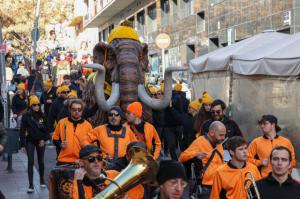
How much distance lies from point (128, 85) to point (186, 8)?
23.1m

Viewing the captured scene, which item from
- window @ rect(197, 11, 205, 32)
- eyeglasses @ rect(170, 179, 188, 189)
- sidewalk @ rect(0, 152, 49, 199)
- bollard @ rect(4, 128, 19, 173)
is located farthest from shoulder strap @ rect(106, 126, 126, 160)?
window @ rect(197, 11, 205, 32)

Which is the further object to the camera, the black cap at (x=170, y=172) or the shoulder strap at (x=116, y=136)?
the shoulder strap at (x=116, y=136)

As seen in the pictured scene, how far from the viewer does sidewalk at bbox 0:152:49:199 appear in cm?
1091

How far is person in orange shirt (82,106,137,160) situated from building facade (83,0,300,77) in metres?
13.5

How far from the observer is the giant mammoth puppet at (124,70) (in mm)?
9609

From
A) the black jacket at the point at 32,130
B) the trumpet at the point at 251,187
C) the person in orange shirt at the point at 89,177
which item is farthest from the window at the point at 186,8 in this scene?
the person in orange shirt at the point at 89,177

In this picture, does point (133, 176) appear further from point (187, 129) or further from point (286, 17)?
point (286, 17)

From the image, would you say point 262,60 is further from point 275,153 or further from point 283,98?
point 275,153

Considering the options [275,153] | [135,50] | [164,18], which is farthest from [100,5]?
[275,153]

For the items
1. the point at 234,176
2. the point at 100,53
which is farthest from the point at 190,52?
the point at 234,176

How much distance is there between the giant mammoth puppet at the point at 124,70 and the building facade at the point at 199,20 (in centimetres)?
1109

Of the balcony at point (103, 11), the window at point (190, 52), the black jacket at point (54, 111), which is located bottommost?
the black jacket at point (54, 111)

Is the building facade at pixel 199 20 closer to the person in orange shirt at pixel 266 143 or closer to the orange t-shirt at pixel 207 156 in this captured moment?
the person in orange shirt at pixel 266 143

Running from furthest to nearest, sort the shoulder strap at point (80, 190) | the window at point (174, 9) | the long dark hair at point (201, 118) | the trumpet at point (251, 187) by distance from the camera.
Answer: the window at point (174, 9)
the long dark hair at point (201, 118)
the trumpet at point (251, 187)
the shoulder strap at point (80, 190)
